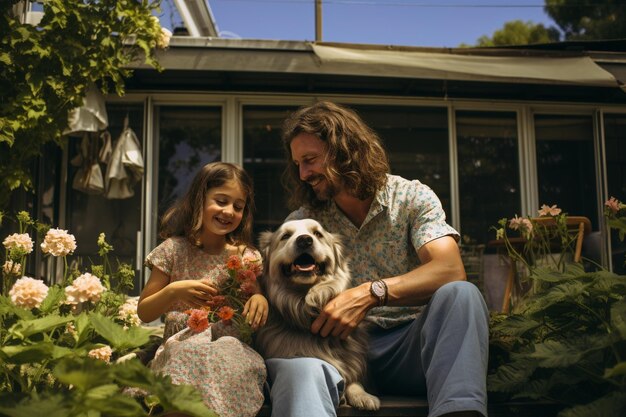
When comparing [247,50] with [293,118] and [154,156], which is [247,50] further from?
[293,118]

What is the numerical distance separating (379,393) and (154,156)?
175 inches

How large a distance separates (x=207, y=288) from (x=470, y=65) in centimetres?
405

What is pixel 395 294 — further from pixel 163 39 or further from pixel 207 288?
pixel 163 39

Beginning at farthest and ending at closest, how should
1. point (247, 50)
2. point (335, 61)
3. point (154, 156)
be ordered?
point (154, 156) → point (247, 50) → point (335, 61)

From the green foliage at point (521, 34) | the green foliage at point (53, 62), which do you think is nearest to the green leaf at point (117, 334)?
the green foliage at point (53, 62)

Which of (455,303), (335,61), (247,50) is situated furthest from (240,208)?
(247,50)

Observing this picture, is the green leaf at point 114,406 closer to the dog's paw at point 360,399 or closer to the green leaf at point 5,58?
the dog's paw at point 360,399

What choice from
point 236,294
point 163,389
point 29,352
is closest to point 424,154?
point 236,294

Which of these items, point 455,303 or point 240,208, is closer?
point 455,303

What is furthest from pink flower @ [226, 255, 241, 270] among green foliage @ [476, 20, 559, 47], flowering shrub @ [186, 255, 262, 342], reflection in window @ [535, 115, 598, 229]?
green foliage @ [476, 20, 559, 47]

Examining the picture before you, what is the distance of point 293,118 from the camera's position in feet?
9.53

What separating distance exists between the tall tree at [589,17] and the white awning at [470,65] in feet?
41.6

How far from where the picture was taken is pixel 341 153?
2.74 m

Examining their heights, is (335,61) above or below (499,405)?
above
